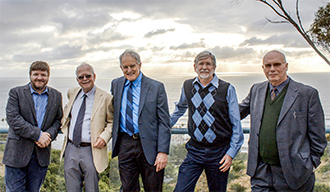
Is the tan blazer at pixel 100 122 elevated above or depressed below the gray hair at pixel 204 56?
below

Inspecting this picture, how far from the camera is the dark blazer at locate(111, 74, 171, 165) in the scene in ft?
8.79

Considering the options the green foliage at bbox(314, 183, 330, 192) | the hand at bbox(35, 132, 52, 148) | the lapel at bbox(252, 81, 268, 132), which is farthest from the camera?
the green foliage at bbox(314, 183, 330, 192)

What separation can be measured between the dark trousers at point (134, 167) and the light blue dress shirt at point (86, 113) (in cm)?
36

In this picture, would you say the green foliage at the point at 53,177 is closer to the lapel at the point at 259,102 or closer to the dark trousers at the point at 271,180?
the dark trousers at the point at 271,180

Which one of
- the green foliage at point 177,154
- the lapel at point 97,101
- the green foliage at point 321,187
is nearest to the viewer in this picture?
the lapel at point 97,101

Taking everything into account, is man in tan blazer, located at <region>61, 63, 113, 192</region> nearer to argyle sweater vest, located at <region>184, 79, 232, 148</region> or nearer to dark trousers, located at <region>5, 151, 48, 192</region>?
dark trousers, located at <region>5, 151, 48, 192</region>

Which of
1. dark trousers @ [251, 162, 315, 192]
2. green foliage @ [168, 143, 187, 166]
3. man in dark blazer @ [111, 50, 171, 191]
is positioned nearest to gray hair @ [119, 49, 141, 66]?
man in dark blazer @ [111, 50, 171, 191]

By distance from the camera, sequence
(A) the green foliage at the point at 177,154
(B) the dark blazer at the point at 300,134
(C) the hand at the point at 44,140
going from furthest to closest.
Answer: (A) the green foliage at the point at 177,154
(C) the hand at the point at 44,140
(B) the dark blazer at the point at 300,134

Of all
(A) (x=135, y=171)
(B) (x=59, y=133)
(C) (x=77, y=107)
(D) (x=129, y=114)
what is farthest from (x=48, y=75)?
(A) (x=135, y=171)

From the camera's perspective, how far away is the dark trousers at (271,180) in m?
2.51

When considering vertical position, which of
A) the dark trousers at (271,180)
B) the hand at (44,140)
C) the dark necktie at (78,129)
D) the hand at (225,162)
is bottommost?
the dark trousers at (271,180)

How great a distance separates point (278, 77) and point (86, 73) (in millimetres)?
1818

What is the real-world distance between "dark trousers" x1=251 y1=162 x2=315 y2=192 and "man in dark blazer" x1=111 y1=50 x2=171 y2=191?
880mm

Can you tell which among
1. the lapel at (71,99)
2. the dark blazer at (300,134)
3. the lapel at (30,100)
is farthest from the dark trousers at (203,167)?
the lapel at (30,100)
